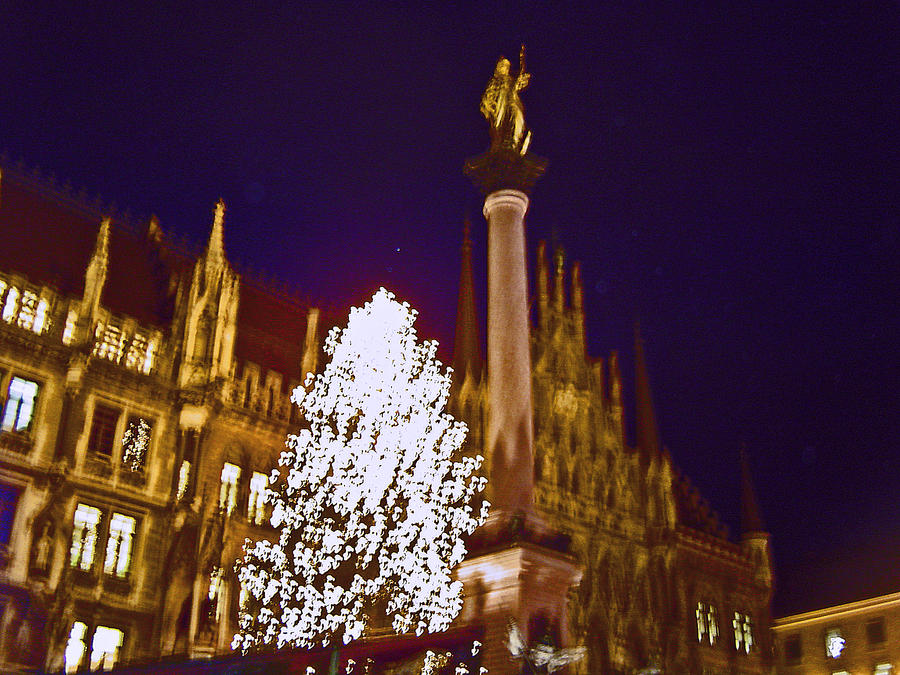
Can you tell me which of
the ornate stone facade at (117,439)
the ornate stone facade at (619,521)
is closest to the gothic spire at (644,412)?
the ornate stone facade at (619,521)

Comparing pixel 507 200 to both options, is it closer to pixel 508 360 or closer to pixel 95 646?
pixel 508 360

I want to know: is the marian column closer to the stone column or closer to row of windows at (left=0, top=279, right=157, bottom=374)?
the stone column

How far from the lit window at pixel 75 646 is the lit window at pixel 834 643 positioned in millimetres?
41719

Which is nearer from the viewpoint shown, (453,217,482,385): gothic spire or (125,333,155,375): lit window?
(125,333,155,375): lit window

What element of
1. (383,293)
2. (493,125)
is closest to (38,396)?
(383,293)

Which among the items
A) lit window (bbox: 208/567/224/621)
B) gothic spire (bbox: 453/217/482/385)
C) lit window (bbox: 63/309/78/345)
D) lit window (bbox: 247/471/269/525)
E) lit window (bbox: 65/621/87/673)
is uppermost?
gothic spire (bbox: 453/217/482/385)

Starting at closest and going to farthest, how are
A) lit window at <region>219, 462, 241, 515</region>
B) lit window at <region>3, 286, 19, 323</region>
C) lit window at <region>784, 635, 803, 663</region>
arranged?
lit window at <region>3, 286, 19, 323</region>
lit window at <region>219, 462, 241, 515</region>
lit window at <region>784, 635, 803, 663</region>

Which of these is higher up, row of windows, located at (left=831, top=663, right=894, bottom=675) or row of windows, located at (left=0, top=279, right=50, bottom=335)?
row of windows, located at (left=0, top=279, right=50, bottom=335)

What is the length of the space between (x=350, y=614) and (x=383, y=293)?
958 centimetres

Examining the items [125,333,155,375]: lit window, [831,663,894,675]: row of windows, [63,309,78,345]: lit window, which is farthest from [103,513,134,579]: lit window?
[831,663,894,675]: row of windows

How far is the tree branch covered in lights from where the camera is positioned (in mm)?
30172

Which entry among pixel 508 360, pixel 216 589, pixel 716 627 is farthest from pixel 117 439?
pixel 716 627

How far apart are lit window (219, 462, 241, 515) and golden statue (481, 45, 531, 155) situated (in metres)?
17.0

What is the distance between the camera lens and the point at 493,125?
85.9ft
